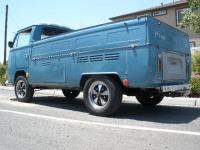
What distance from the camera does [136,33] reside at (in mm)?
7203

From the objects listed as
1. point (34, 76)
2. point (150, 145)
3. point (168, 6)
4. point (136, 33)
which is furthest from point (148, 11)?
point (150, 145)

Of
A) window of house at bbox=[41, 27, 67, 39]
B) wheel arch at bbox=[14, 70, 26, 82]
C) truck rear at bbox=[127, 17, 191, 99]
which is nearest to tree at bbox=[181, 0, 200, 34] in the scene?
truck rear at bbox=[127, 17, 191, 99]

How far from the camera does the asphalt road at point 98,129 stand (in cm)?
531

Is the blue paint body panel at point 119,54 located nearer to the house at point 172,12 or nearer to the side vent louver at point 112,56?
the side vent louver at point 112,56

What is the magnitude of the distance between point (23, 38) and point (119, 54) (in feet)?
15.1

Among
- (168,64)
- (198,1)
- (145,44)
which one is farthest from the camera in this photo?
(198,1)

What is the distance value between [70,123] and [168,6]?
26.6 m

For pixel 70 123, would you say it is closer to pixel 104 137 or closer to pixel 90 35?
pixel 104 137

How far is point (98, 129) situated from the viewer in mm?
6461

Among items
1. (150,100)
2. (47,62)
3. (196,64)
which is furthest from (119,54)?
(196,64)

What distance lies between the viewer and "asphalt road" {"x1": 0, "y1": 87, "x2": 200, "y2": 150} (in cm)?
531

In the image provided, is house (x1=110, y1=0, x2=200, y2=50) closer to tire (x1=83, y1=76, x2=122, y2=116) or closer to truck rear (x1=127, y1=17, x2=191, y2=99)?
truck rear (x1=127, y1=17, x2=191, y2=99)

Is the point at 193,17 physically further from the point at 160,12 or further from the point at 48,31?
the point at 160,12

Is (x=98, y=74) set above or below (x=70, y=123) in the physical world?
above
